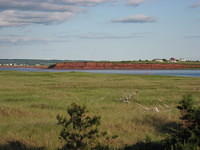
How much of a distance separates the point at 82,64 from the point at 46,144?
151 meters

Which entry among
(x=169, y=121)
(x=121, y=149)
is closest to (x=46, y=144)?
(x=121, y=149)

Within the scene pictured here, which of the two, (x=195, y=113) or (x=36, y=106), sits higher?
(x=195, y=113)

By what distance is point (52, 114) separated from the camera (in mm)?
18484

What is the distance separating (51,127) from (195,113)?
690 cm

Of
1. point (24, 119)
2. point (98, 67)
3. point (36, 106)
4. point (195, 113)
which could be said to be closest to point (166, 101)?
point (36, 106)

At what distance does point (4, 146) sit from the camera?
1118 centimetres

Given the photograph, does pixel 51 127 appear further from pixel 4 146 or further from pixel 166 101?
pixel 166 101

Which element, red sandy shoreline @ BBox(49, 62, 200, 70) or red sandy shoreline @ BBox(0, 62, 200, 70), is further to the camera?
red sandy shoreline @ BBox(49, 62, 200, 70)

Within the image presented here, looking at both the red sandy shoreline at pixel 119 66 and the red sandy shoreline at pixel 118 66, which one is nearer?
the red sandy shoreline at pixel 119 66

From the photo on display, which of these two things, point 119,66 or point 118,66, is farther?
point 118,66

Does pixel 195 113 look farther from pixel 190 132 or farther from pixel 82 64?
pixel 82 64

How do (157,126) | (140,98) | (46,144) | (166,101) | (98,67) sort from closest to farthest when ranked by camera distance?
(46,144), (157,126), (166,101), (140,98), (98,67)

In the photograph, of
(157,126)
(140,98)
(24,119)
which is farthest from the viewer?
(140,98)

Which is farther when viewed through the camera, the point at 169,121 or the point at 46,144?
the point at 169,121
